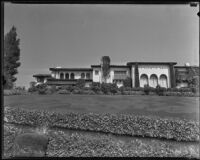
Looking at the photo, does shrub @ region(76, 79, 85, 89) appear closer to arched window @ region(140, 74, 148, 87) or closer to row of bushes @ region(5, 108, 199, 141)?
arched window @ region(140, 74, 148, 87)

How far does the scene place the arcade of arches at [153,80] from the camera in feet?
47.8

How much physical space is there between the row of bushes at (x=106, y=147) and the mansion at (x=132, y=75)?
6.21 metres

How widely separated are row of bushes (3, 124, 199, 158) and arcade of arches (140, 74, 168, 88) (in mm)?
8780

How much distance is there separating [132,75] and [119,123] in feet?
29.7

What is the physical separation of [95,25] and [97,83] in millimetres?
7468

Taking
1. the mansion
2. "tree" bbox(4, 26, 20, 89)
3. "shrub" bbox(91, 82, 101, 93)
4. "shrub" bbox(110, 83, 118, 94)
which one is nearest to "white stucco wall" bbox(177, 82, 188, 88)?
the mansion

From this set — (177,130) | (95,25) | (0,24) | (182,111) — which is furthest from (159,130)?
(0,24)

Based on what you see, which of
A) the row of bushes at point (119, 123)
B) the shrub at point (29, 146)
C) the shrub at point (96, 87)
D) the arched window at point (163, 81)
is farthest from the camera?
the arched window at point (163, 81)

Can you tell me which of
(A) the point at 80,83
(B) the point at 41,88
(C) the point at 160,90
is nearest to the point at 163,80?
(C) the point at 160,90

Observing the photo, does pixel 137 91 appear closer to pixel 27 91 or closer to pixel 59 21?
pixel 27 91

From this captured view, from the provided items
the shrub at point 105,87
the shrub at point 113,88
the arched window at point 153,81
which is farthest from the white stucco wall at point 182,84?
the shrub at point 105,87

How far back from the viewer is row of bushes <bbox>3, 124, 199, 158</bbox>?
563 cm

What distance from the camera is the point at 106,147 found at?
225 inches

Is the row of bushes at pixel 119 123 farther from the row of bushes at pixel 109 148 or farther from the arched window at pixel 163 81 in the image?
the arched window at pixel 163 81
